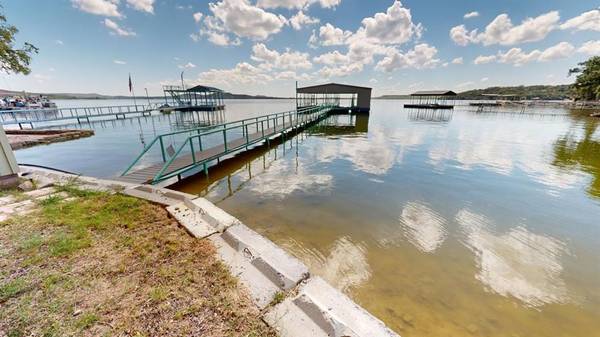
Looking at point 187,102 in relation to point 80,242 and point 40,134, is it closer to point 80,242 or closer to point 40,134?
point 40,134

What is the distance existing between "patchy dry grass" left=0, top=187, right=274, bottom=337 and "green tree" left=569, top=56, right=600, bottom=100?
190 ft

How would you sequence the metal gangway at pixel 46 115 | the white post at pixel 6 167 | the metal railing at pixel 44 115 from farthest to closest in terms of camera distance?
the metal railing at pixel 44 115 < the metal gangway at pixel 46 115 < the white post at pixel 6 167

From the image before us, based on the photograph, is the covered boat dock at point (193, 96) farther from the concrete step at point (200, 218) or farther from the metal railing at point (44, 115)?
the concrete step at point (200, 218)

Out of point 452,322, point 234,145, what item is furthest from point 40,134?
Answer: point 452,322

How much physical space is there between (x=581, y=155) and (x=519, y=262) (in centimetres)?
1094

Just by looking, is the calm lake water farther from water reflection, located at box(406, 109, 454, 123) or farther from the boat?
the boat

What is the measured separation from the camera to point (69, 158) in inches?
376

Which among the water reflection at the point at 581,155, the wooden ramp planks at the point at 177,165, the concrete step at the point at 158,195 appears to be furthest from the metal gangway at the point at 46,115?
the water reflection at the point at 581,155

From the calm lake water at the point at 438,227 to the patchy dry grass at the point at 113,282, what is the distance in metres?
1.65

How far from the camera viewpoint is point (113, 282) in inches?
89.4

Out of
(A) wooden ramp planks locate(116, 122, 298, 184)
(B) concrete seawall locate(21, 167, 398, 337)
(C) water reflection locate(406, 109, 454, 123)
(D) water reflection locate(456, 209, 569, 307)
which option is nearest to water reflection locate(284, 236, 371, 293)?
(B) concrete seawall locate(21, 167, 398, 337)

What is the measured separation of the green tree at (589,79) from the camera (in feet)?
119

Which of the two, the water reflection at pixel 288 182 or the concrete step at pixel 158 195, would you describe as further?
the water reflection at pixel 288 182

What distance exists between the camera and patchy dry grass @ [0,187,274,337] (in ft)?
6.02
